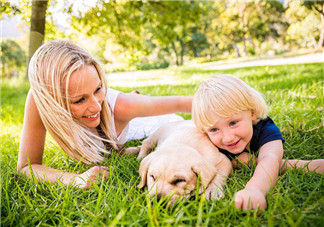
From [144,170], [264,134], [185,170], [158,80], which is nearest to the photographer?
[185,170]

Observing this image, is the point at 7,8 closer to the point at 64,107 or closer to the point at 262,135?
the point at 64,107

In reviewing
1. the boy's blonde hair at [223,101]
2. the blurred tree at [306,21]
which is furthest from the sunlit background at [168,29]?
the boy's blonde hair at [223,101]

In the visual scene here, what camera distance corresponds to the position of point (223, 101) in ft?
7.23

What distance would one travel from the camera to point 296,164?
83.5 inches

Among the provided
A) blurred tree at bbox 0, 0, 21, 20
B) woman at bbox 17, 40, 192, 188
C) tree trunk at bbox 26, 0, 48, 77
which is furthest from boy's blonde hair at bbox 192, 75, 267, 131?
blurred tree at bbox 0, 0, 21, 20

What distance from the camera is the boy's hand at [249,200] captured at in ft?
5.04

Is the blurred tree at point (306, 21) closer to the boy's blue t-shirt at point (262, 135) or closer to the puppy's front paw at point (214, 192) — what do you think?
the boy's blue t-shirt at point (262, 135)

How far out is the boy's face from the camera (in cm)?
221

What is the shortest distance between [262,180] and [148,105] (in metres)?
1.62

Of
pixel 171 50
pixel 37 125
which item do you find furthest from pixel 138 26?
pixel 171 50

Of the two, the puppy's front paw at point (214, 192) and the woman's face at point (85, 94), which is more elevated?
the woman's face at point (85, 94)

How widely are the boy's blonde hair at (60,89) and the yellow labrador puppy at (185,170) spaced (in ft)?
2.48

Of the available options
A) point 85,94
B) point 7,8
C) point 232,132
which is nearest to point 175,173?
point 232,132

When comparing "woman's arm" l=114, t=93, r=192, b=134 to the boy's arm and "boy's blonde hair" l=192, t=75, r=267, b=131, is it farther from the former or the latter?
the boy's arm
